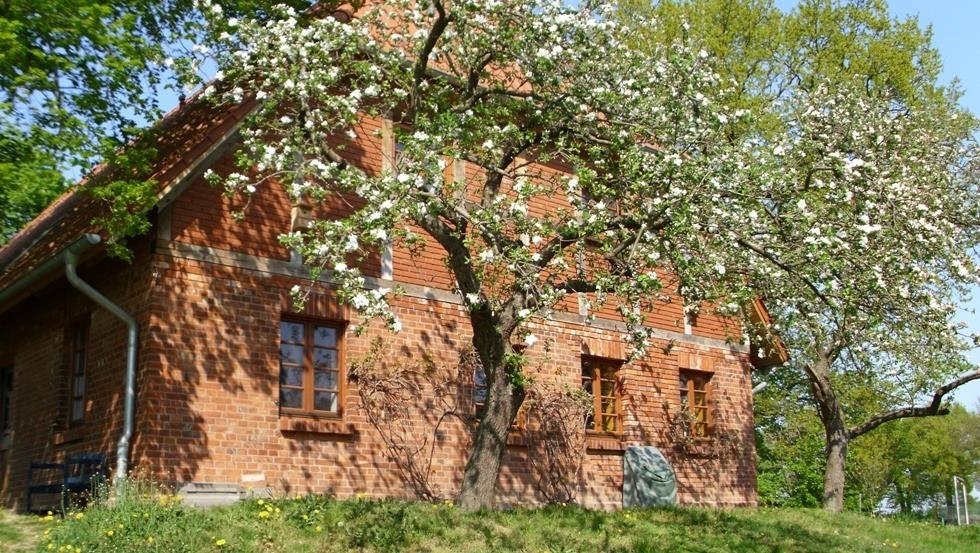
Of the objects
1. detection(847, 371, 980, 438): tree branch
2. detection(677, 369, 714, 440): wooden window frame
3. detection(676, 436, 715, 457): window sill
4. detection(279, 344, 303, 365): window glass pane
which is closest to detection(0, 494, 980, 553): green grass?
detection(279, 344, 303, 365): window glass pane

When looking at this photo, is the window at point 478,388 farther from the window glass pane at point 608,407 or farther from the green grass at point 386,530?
the window glass pane at point 608,407

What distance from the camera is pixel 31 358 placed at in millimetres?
15109

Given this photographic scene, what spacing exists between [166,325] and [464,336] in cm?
452

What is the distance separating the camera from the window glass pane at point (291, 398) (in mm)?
13367

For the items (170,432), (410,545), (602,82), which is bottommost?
(410,545)

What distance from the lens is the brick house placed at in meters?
12.4

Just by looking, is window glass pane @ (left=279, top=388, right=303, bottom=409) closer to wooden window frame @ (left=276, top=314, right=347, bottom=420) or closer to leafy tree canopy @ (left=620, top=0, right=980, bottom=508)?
wooden window frame @ (left=276, top=314, right=347, bottom=420)

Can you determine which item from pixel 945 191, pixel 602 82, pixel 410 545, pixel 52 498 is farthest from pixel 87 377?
pixel 945 191

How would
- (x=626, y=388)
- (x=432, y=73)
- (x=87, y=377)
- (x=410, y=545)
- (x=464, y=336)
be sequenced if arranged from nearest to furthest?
(x=410, y=545) < (x=87, y=377) < (x=432, y=73) < (x=464, y=336) < (x=626, y=388)

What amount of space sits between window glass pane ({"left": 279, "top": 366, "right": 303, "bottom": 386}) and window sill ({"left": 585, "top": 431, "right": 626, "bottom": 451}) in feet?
17.4

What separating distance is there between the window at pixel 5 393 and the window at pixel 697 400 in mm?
11041

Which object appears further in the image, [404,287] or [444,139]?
[404,287]

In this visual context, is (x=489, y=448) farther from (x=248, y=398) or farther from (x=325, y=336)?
(x=248, y=398)

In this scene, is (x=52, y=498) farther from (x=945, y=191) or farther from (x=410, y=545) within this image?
(x=945, y=191)
